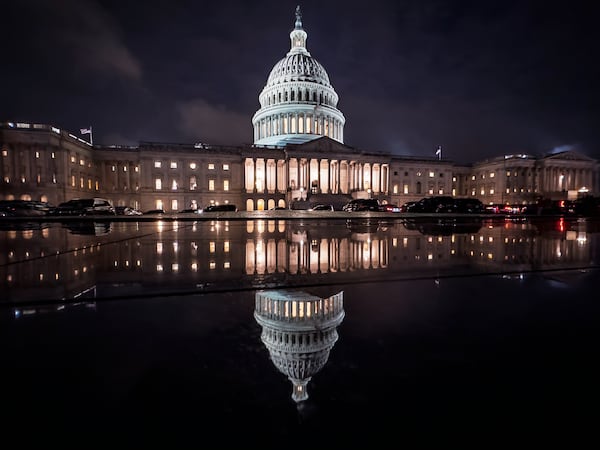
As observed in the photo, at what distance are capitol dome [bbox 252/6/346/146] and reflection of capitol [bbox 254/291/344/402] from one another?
7190cm

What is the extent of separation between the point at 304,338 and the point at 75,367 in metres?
0.97

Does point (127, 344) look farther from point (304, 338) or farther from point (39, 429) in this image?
point (304, 338)

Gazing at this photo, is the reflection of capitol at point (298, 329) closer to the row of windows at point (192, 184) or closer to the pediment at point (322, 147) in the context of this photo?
the pediment at point (322, 147)

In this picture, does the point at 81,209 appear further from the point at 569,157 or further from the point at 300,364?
the point at 569,157

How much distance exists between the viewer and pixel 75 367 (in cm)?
122

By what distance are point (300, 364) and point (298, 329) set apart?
1.13ft

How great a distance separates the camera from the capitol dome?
240 ft

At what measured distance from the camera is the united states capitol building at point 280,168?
52.5 metres

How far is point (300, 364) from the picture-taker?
1305mm

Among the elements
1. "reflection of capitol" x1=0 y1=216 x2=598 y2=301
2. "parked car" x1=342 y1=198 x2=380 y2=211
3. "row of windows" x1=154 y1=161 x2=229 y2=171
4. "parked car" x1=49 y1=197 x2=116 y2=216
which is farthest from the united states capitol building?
"reflection of capitol" x1=0 y1=216 x2=598 y2=301

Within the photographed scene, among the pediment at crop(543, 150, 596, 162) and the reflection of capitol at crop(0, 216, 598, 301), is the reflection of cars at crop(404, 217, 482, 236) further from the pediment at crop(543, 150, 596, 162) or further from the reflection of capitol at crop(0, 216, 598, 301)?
the pediment at crop(543, 150, 596, 162)

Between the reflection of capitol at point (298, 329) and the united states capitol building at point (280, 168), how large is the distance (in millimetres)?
49534

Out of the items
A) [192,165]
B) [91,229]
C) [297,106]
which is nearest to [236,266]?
[91,229]

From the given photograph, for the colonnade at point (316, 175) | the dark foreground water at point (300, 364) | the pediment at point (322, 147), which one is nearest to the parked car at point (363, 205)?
the dark foreground water at point (300, 364)
